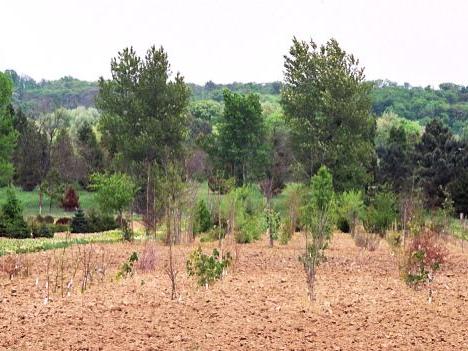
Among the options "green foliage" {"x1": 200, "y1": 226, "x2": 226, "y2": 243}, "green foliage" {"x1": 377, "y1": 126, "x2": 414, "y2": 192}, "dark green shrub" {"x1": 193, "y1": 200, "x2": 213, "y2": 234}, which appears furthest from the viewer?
"green foliage" {"x1": 377, "y1": 126, "x2": 414, "y2": 192}

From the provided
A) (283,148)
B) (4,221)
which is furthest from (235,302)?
(283,148)

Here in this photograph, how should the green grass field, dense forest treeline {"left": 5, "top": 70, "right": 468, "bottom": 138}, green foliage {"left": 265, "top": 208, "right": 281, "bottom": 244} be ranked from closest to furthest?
green foliage {"left": 265, "top": 208, "right": 281, "bottom": 244}, the green grass field, dense forest treeline {"left": 5, "top": 70, "right": 468, "bottom": 138}

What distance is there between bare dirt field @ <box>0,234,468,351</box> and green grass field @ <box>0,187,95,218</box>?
81.1 feet

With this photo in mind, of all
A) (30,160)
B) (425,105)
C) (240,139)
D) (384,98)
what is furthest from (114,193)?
(384,98)

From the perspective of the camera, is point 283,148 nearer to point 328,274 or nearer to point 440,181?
point 440,181

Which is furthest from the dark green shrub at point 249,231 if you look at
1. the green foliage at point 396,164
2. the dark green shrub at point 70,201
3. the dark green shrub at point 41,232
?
the dark green shrub at point 70,201

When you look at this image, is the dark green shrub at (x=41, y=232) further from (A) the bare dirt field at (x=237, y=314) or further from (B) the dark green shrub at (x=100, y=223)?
(A) the bare dirt field at (x=237, y=314)

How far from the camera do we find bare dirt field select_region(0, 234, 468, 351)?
26.3 ft

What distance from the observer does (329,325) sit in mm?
8914

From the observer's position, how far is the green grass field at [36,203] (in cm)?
3775

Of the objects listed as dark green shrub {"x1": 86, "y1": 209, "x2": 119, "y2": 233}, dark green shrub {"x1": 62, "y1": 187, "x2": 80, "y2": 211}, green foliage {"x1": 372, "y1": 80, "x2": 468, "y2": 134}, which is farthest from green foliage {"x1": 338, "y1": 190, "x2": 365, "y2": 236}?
green foliage {"x1": 372, "y1": 80, "x2": 468, "y2": 134}

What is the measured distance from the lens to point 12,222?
81.3 feet

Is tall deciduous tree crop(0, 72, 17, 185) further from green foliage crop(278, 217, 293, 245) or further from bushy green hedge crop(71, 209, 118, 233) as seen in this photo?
green foliage crop(278, 217, 293, 245)

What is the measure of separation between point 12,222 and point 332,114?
16.1 meters
